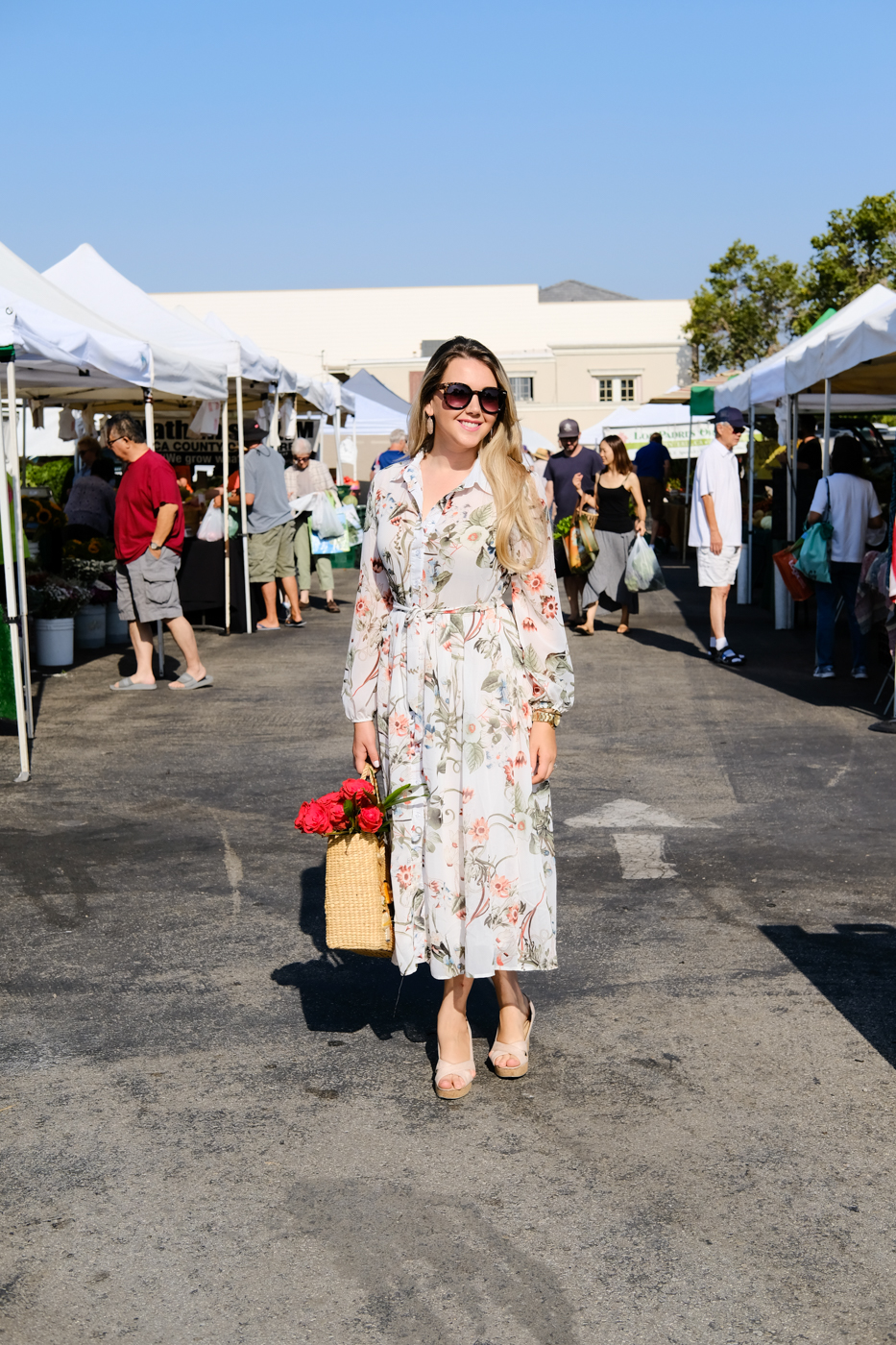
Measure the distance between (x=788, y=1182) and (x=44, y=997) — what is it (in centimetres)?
240

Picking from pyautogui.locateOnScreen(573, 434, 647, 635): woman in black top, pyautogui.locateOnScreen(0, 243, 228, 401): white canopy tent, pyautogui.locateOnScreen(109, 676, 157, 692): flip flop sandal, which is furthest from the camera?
pyautogui.locateOnScreen(573, 434, 647, 635): woman in black top

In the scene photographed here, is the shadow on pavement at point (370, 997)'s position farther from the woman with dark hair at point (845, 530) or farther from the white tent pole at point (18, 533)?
the woman with dark hair at point (845, 530)

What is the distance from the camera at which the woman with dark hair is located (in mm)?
9883

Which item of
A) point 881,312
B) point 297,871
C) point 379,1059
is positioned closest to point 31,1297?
point 379,1059

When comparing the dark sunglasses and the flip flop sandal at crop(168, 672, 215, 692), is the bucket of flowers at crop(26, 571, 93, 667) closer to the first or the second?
the flip flop sandal at crop(168, 672, 215, 692)

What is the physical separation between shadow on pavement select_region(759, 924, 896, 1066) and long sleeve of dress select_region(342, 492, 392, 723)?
1786 millimetres

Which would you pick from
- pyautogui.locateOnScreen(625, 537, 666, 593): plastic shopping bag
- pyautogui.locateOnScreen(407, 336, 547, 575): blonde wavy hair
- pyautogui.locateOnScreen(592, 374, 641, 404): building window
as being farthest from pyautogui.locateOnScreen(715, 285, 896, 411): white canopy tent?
pyautogui.locateOnScreen(592, 374, 641, 404): building window

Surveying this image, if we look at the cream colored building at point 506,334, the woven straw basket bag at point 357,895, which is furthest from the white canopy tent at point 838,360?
the cream colored building at point 506,334

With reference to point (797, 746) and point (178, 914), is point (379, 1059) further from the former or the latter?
point (797, 746)

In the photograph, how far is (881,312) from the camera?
843cm

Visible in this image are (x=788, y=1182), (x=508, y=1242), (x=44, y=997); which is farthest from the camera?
(x=44, y=997)

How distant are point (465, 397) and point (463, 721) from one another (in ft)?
2.69

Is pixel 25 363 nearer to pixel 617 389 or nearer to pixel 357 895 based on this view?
pixel 357 895

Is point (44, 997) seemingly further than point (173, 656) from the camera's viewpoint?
No
